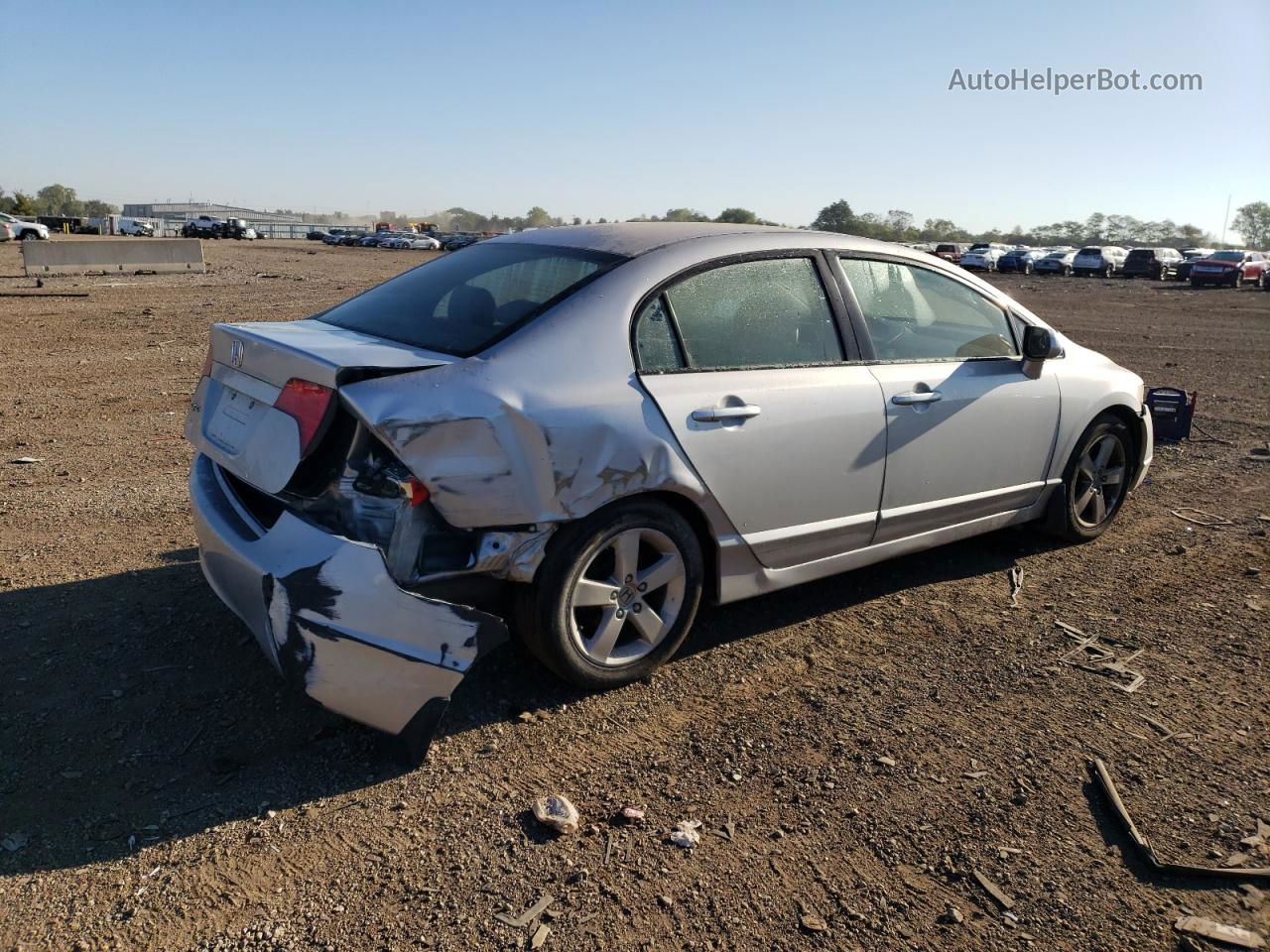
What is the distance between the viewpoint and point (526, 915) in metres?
2.54

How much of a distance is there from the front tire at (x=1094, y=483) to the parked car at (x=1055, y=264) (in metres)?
51.1

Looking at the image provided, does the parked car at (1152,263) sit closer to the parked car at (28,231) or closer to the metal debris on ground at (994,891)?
the parked car at (28,231)

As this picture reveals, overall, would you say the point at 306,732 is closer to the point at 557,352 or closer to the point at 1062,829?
the point at 557,352

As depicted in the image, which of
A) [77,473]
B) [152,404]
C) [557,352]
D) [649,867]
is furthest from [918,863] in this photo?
[152,404]

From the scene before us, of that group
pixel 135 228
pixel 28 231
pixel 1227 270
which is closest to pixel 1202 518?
pixel 1227 270

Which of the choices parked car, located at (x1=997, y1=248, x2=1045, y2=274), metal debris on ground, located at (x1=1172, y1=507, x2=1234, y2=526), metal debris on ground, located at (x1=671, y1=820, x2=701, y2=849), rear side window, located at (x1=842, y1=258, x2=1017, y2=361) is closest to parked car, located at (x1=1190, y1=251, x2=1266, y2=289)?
parked car, located at (x1=997, y1=248, x2=1045, y2=274)

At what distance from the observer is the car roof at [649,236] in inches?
156

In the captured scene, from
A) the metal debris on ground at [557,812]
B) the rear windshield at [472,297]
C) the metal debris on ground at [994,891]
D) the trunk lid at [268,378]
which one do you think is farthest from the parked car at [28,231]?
the metal debris on ground at [994,891]

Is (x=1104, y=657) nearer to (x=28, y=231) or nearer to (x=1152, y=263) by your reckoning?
(x=1152, y=263)

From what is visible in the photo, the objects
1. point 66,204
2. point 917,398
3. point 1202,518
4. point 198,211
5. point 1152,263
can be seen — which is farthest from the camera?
point 198,211

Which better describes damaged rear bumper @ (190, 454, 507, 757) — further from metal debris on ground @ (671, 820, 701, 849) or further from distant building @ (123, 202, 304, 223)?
distant building @ (123, 202, 304, 223)

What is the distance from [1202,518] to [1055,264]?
166ft

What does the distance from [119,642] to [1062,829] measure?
3419mm

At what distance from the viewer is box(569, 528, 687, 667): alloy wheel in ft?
11.5
